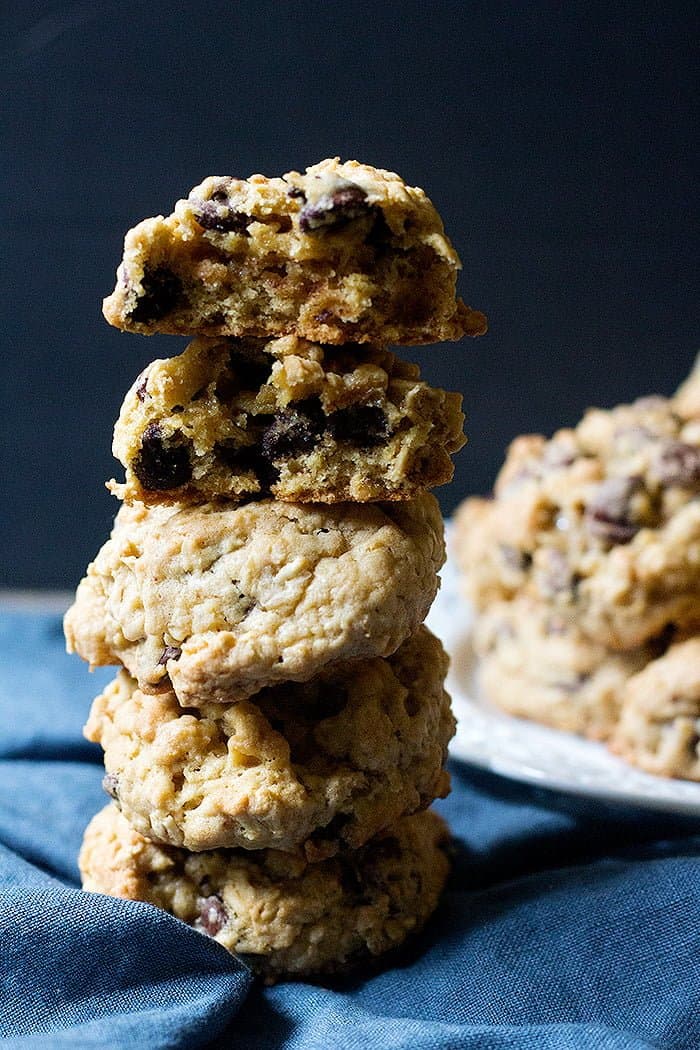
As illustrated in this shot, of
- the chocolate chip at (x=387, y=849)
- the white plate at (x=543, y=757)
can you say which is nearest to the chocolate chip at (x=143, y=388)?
the chocolate chip at (x=387, y=849)

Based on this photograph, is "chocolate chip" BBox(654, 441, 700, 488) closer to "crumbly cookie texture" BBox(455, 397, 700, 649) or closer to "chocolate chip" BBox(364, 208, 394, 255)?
"crumbly cookie texture" BBox(455, 397, 700, 649)

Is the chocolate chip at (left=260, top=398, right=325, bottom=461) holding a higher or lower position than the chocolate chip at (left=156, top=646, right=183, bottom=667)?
higher

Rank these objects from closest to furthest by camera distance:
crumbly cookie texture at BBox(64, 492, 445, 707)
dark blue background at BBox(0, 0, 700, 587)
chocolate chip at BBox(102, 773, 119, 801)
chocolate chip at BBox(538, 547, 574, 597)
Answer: crumbly cookie texture at BBox(64, 492, 445, 707) → chocolate chip at BBox(102, 773, 119, 801) → chocolate chip at BBox(538, 547, 574, 597) → dark blue background at BBox(0, 0, 700, 587)

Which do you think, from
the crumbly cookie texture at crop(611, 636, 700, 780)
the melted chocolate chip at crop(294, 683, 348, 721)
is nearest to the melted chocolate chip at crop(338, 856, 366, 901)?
the melted chocolate chip at crop(294, 683, 348, 721)

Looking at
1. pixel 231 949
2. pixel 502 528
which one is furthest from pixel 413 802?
pixel 502 528

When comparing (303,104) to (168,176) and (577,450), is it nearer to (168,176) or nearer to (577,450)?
(168,176)

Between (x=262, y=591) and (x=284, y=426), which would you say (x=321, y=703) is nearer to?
(x=262, y=591)
